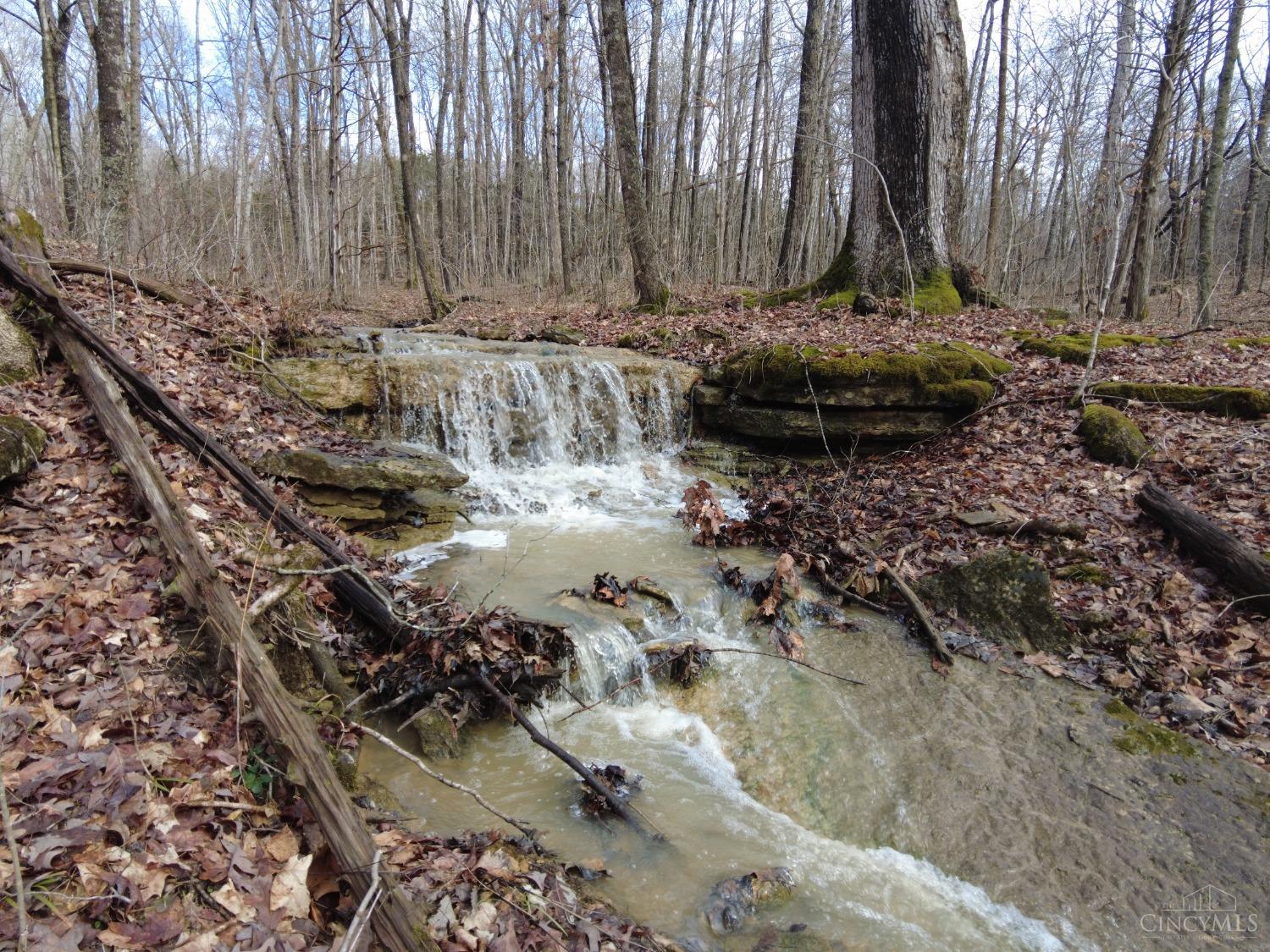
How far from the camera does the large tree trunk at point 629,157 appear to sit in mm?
11871

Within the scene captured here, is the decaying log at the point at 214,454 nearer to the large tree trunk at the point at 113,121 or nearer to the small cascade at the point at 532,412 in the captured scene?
the small cascade at the point at 532,412

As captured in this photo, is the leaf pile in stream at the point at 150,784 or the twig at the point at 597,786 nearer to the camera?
the leaf pile in stream at the point at 150,784

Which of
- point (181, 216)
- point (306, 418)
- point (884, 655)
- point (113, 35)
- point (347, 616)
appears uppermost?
point (113, 35)

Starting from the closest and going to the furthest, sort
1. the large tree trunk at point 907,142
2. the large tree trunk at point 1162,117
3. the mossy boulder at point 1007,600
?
1. the mossy boulder at point 1007,600
2. the large tree trunk at point 907,142
3. the large tree trunk at point 1162,117

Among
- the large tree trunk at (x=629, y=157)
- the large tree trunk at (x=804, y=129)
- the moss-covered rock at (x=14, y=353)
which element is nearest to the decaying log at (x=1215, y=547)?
the moss-covered rock at (x=14, y=353)

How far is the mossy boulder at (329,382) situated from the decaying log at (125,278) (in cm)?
120

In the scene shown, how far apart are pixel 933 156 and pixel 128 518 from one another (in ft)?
37.3

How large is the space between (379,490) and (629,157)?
30.0ft

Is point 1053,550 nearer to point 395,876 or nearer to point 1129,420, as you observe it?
point 1129,420

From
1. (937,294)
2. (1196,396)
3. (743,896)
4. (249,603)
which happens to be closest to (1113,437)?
(1196,396)

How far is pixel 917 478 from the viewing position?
7.02 m

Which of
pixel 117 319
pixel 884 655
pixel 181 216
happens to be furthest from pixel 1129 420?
pixel 181 216

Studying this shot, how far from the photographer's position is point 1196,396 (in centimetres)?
696

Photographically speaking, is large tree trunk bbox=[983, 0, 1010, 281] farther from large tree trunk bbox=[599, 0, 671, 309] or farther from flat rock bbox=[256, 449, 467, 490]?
flat rock bbox=[256, 449, 467, 490]
